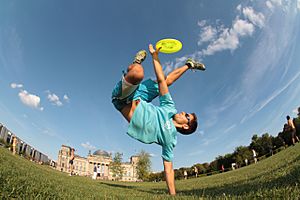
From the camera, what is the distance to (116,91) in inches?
156

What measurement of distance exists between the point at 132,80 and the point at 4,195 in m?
2.29

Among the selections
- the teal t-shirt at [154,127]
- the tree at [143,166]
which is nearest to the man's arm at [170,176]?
the teal t-shirt at [154,127]

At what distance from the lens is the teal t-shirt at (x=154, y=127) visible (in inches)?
157

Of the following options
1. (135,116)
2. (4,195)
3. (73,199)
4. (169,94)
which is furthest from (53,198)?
(169,94)

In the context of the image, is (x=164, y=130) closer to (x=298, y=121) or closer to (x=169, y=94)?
(x=169, y=94)

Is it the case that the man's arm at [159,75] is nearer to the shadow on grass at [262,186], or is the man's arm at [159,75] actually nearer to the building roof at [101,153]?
the shadow on grass at [262,186]

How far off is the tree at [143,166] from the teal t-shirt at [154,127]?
5560 cm

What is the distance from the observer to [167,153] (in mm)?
4070

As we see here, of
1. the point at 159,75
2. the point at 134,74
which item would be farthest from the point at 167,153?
the point at 134,74

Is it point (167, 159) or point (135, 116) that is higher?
point (135, 116)

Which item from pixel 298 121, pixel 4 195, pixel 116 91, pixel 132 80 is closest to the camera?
pixel 4 195

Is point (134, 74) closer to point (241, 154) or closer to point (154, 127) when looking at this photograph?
point (154, 127)

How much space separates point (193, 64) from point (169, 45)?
84 centimetres

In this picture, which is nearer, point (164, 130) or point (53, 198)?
point (53, 198)
